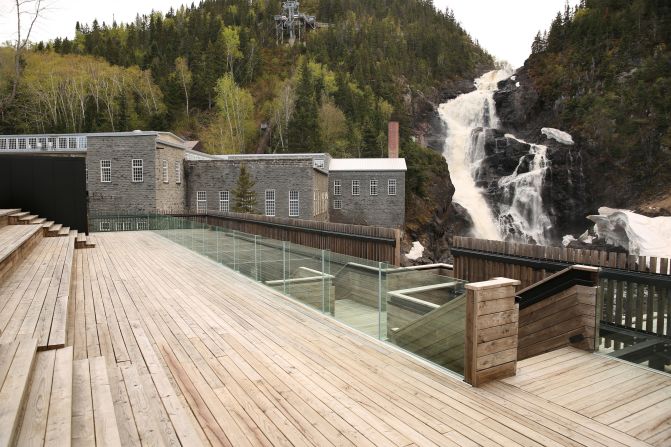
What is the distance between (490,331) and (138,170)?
92.9ft

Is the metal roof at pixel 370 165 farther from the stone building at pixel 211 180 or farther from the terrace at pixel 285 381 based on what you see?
the terrace at pixel 285 381

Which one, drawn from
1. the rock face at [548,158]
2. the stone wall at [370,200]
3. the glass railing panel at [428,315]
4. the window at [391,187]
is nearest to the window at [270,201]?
the stone wall at [370,200]

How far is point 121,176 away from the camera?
92.6 feet

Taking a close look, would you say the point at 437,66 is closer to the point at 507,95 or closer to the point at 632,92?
the point at 507,95

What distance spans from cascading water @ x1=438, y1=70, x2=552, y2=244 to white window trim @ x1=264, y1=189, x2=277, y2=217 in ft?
61.9

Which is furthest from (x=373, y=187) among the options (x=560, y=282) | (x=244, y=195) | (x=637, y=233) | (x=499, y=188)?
(x=560, y=282)

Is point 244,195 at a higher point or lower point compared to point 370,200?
higher

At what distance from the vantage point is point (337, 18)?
111m

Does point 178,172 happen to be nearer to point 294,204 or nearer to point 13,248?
point 294,204

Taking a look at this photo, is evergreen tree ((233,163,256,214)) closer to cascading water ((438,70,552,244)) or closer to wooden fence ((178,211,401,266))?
wooden fence ((178,211,401,266))

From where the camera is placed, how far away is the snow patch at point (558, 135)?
151 feet

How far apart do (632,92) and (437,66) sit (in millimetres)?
44280

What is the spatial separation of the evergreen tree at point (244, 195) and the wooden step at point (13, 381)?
2679 cm

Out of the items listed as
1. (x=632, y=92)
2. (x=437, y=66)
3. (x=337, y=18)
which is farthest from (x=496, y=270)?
(x=337, y=18)
